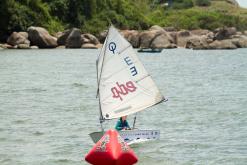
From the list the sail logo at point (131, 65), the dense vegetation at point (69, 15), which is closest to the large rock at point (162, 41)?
the dense vegetation at point (69, 15)

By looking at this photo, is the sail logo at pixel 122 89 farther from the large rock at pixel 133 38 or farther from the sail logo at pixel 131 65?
the large rock at pixel 133 38

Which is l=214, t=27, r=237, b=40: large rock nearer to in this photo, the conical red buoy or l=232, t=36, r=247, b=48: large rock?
l=232, t=36, r=247, b=48: large rock

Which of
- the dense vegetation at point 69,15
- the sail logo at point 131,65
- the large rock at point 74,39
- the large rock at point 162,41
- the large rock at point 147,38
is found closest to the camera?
the sail logo at point 131,65

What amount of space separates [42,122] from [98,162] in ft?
67.2

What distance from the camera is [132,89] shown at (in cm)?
2591

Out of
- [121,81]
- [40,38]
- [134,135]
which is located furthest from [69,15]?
[134,135]

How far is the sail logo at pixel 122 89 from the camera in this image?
25438 millimetres

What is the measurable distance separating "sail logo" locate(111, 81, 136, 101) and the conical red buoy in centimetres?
1317

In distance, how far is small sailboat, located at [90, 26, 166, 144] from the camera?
25.2 m

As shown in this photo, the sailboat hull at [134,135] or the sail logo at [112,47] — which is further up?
the sail logo at [112,47]

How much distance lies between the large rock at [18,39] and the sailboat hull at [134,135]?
7473cm

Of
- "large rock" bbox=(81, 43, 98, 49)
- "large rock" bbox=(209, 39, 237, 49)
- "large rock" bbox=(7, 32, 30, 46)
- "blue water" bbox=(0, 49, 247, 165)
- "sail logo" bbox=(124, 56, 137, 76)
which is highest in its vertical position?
"sail logo" bbox=(124, 56, 137, 76)

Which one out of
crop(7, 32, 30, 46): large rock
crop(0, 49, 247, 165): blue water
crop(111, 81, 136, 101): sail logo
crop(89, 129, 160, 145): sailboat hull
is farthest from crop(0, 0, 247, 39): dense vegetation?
crop(89, 129, 160, 145): sailboat hull

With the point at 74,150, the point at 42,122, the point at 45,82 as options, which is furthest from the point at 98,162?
the point at 45,82
